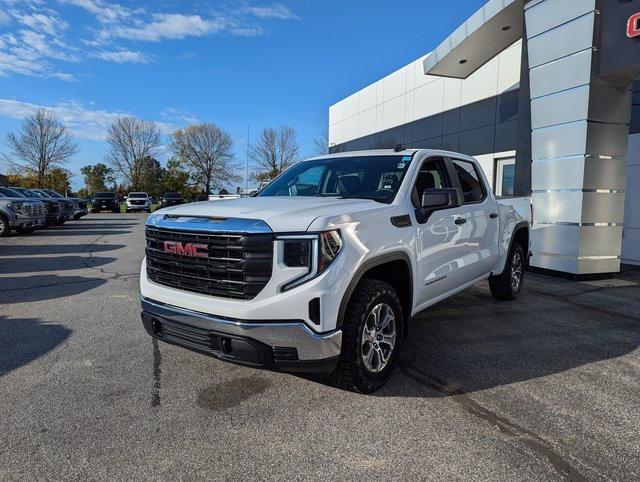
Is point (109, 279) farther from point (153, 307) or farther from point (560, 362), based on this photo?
point (560, 362)

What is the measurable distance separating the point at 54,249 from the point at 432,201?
1160 cm

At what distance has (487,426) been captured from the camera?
2904 mm

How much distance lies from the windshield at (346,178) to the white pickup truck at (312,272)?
0.02 meters

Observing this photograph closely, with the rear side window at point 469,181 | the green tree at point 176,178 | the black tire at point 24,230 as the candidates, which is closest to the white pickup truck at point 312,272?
the rear side window at point 469,181

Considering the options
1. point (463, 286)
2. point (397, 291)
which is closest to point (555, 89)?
point (463, 286)

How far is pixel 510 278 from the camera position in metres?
6.16

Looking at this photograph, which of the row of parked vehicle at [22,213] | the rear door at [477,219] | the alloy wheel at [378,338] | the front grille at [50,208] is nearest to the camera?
the alloy wheel at [378,338]

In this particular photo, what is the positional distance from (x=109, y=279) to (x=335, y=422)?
6217 mm

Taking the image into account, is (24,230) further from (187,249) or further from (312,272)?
(312,272)

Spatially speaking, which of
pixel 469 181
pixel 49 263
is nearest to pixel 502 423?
pixel 469 181

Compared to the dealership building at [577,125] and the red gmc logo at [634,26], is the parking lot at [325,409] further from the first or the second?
the red gmc logo at [634,26]

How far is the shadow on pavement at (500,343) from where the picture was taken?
3.69 metres

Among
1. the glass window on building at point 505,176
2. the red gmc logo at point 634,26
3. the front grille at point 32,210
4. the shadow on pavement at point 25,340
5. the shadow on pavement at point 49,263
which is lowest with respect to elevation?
the shadow on pavement at point 49,263

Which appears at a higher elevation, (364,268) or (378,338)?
(364,268)
